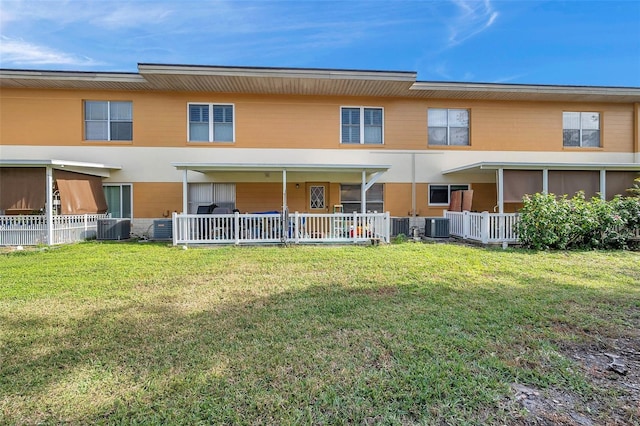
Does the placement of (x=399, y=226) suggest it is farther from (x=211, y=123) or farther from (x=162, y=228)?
(x=162, y=228)

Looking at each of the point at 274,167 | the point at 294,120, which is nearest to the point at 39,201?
the point at 274,167

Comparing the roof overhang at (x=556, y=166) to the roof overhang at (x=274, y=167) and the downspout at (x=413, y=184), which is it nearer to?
the downspout at (x=413, y=184)

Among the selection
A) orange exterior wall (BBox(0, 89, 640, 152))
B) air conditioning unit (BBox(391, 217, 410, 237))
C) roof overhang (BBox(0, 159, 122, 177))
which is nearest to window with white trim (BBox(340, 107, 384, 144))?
orange exterior wall (BBox(0, 89, 640, 152))

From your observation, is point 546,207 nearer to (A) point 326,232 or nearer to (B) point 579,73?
(A) point 326,232

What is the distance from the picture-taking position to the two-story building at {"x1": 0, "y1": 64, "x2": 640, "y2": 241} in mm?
11695

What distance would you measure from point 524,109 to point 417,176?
5.73 meters

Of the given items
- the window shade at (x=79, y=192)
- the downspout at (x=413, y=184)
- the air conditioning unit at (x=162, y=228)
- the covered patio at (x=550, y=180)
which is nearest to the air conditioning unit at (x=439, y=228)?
the covered patio at (x=550, y=180)

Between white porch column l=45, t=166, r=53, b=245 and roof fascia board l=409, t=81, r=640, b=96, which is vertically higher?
roof fascia board l=409, t=81, r=640, b=96

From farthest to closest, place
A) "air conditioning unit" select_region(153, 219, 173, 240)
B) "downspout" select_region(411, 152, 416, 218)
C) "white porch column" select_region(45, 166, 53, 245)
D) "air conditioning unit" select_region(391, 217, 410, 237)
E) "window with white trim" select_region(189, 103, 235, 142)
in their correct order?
"downspout" select_region(411, 152, 416, 218)
"air conditioning unit" select_region(391, 217, 410, 237)
"window with white trim" select_region(189, 103, 235, 142)
"air conditioning unit" select_region(153, 219, 173, 240)
"white porch column" select_region(45, 166, 53, 245)

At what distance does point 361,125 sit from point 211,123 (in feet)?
20.8

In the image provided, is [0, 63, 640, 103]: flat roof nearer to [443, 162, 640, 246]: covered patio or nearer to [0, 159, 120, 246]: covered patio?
[0, 159, 120, 246]: covered patio

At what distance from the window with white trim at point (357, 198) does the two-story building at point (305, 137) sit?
0.06 metres

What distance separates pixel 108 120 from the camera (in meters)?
12.8

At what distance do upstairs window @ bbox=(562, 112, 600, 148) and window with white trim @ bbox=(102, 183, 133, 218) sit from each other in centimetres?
1910
